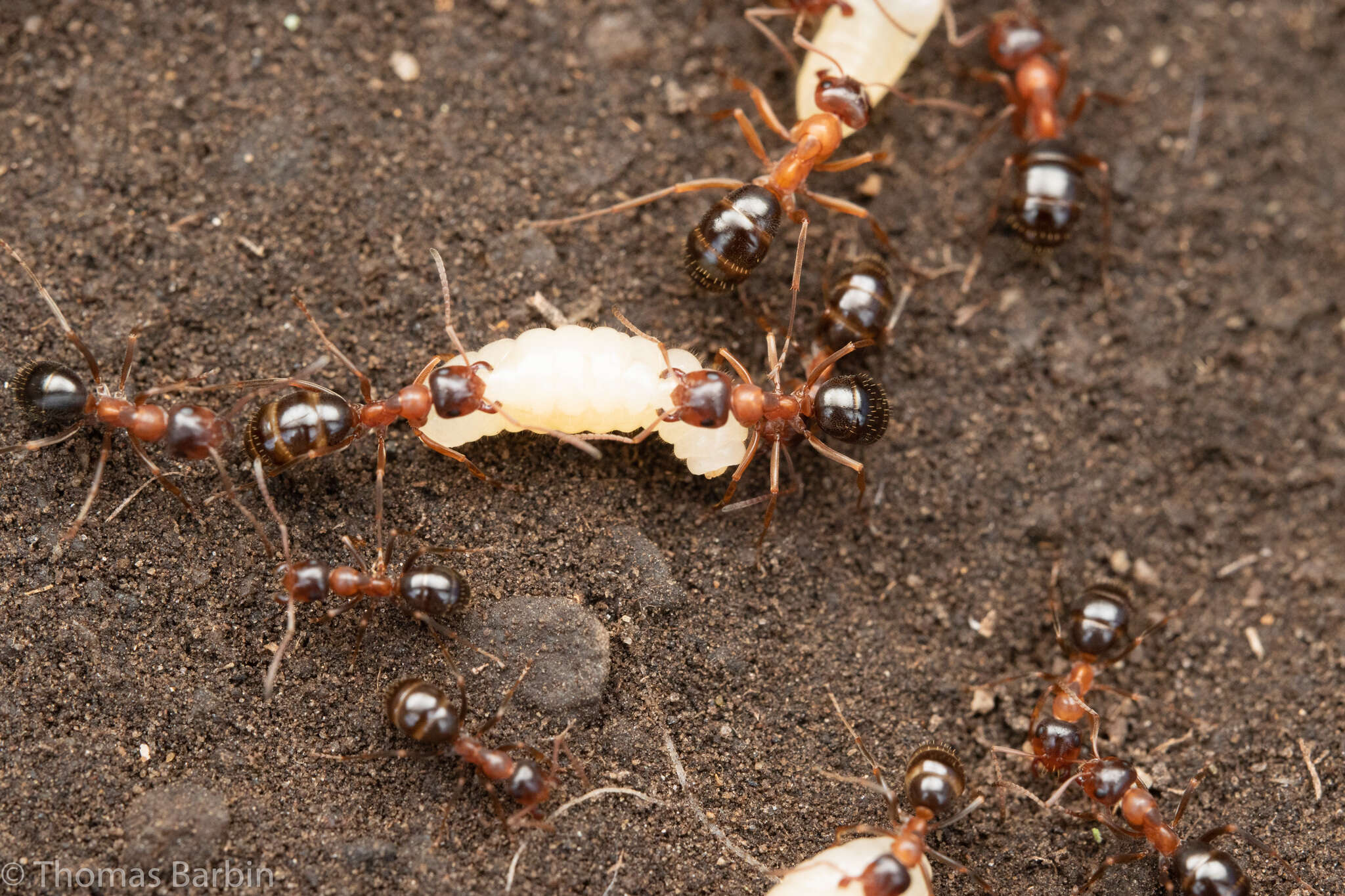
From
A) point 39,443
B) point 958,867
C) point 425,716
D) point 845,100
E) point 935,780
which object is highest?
point 845,100

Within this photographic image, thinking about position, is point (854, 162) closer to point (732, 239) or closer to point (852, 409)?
point (732, 239)

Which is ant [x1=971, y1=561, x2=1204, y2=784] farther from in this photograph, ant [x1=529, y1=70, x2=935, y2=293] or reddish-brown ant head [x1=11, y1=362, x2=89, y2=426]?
reddish-brown ant head [x1=11, y1=362, x2=89, y2=426]

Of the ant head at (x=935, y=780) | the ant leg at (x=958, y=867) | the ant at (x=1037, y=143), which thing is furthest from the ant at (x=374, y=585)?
the ant at (x=1037, y=143)

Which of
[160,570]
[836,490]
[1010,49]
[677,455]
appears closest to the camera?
[160,570]

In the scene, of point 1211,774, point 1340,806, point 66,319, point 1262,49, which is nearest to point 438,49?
point 66,319

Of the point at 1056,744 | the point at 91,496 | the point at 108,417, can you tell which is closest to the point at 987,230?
the point at 1056,744

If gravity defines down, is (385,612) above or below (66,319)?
below

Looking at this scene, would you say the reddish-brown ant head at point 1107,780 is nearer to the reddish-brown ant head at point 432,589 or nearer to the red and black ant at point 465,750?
the red and black ant at point 465,750

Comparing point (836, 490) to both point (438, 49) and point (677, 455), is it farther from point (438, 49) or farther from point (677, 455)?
point (438, 49)
